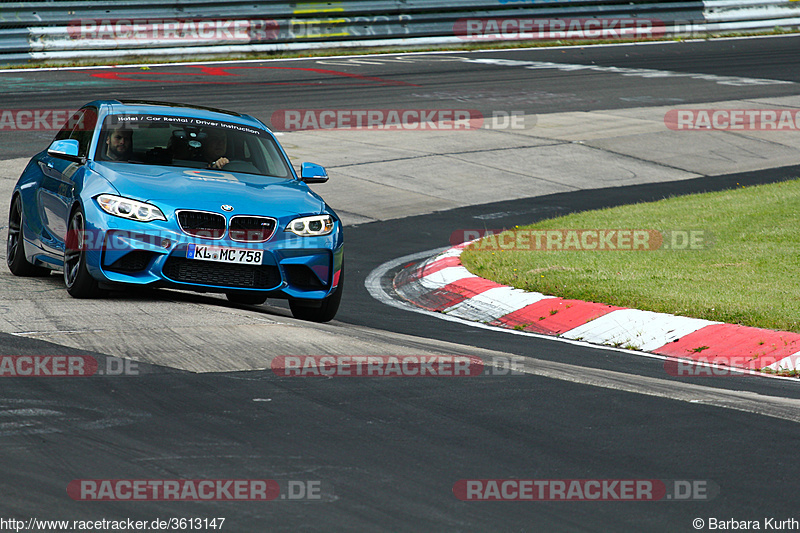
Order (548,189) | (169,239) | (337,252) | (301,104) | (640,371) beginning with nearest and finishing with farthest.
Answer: (640,371)
(169,239)
(337,252)
(548,189)
(301,104)

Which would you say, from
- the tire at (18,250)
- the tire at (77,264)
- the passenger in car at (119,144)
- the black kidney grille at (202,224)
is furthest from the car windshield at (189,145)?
the tire at (18,250)

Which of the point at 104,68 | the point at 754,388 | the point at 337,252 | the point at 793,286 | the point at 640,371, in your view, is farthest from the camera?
the point at 104,68

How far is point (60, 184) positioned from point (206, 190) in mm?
1439

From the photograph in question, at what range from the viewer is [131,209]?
772 centimetres

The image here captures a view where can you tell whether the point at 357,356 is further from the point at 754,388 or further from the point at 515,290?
the point at 515,290

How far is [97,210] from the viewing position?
305 inches

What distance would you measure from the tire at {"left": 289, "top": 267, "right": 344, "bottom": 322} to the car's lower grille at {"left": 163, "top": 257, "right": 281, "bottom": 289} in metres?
0.49

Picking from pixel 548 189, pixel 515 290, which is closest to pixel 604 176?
pixel 548 189

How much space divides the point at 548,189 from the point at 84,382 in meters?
11.9

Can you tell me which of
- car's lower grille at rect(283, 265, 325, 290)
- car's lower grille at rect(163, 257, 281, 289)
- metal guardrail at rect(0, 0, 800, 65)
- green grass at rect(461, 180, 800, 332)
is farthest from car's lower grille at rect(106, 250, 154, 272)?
metal guardrail at rect(0, 0, 800, 65)

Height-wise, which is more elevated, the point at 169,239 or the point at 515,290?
the point at 169,239

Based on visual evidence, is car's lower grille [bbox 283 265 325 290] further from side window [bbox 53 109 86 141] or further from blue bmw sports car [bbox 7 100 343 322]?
side window [bbox 53 109 86 141]

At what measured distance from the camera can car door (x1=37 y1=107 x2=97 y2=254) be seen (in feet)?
27.7

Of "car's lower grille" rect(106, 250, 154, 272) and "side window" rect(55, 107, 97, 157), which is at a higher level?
"side window" rect(55, 107, 97, 157)
